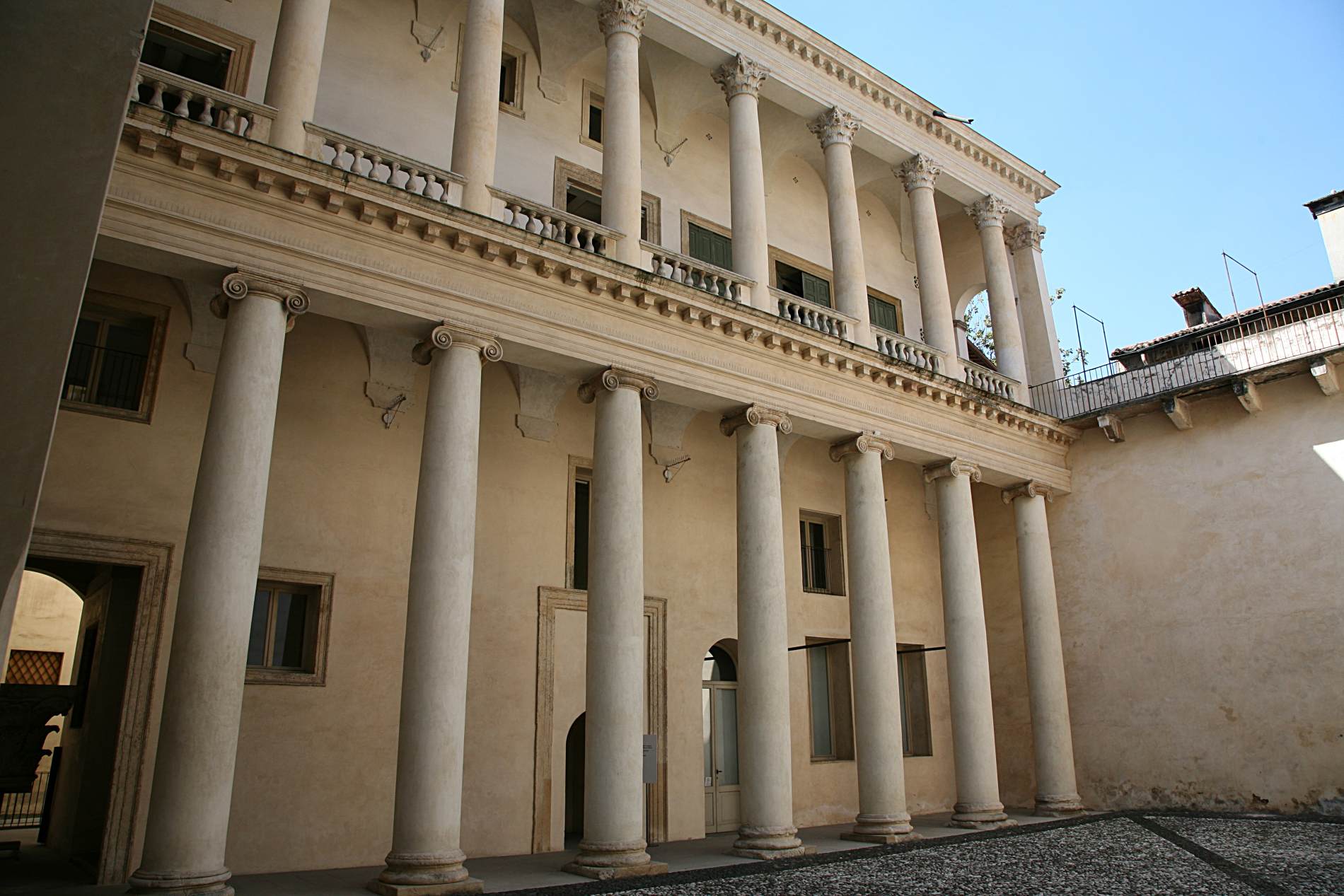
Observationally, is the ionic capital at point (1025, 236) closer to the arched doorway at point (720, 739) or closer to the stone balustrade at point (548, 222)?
the arched doorway at point (720, 739)

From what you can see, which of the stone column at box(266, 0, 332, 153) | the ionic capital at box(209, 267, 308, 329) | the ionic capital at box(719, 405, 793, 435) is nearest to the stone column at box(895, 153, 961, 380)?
the ionic capital at box(719, 405, 793, 435)

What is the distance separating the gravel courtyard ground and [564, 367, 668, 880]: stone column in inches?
28.7

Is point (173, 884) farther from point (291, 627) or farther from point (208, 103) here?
point (208, 103)

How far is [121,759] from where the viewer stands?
10.5 meters

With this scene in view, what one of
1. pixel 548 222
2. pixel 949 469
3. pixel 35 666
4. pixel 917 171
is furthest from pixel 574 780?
pixel 35 666

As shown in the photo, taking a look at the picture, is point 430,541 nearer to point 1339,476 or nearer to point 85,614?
point 85,614

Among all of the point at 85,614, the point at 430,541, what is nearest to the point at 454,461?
the point at 430,541

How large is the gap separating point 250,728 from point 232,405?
4.21 m

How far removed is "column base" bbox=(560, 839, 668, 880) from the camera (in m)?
10.4

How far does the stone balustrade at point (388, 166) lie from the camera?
10750mm

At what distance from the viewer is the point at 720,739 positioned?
52.5 feet

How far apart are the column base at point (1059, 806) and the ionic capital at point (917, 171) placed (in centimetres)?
1106

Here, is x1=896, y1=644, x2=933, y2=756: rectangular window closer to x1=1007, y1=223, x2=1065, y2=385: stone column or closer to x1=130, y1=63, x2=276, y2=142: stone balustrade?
x1=1007, y1=223, x2=1065, y2=385: stone column

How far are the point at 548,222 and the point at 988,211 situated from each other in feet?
34.1
